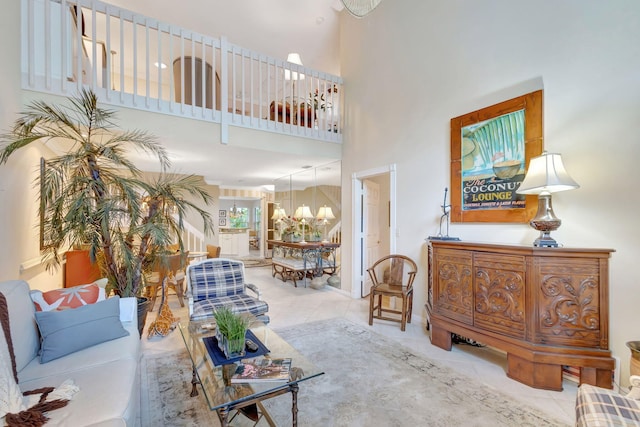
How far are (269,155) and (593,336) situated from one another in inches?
170

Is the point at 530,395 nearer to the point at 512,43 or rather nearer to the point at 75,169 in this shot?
the point at 512,43

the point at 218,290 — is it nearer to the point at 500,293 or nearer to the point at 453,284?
the point at 453,284

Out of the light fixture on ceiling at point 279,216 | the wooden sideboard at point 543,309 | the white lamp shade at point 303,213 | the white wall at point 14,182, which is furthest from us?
the light fixture on ceiling at point 279,216

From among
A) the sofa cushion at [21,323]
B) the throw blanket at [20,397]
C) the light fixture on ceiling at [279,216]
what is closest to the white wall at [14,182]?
the sofa cushion at [21,323]

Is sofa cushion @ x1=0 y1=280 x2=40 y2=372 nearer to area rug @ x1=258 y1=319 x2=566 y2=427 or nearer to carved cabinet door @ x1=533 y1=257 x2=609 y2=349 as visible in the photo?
area rug @ x1=258 y1=319 x2=566 y2=427

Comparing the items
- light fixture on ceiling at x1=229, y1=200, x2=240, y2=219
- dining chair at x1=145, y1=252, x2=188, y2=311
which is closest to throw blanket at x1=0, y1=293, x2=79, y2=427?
dining chair at x1=145, y1=252, x2=188, y2=311

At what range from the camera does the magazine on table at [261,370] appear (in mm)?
1578

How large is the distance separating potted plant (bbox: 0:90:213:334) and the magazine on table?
4.91 ft

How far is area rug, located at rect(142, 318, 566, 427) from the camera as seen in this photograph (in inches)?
73.5

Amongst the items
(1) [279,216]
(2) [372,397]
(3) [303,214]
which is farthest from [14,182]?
(1) [279,216]

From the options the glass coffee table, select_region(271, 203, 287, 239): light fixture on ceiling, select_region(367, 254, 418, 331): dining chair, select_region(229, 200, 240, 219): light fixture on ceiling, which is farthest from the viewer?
select_region(229, 200, 240, 219): light fixture on ceiling

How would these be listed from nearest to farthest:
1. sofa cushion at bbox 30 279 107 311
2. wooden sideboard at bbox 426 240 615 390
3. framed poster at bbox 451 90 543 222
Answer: sofa cushion at bbox 30 279 107 311 < wooden sideboard at bbox 426 240 615 390 < framed poster at bbox 451 90 543 222

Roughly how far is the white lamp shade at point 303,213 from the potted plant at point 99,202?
3.55m

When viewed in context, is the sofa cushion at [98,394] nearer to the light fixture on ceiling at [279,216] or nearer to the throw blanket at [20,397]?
the throw blanket at [20,397]
